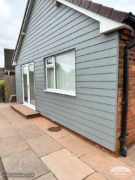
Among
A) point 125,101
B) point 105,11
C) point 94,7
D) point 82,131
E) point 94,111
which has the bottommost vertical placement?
point 82,131

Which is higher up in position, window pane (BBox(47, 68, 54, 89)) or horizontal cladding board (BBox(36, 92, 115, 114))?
window pane (BBox(47, 68, 54, 89))

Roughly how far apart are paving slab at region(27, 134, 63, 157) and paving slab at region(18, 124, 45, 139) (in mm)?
269

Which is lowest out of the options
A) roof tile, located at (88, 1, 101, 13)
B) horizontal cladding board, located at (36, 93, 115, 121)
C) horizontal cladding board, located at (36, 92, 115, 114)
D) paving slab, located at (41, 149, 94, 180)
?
paving slab, located at (41, 149, 94, 180)

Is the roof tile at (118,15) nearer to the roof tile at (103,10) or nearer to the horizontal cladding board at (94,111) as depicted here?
the roof tile at (103,10)

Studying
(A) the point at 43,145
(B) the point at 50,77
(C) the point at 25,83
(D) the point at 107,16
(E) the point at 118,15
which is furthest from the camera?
(C) the point at 25,83

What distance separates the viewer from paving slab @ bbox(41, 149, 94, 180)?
7.26 ft

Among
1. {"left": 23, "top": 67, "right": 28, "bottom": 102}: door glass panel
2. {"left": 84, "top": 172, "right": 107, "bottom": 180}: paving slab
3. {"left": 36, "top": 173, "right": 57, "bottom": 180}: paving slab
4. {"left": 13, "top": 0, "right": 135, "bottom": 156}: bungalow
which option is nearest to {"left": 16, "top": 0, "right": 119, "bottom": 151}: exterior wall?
{"left": 13, "top": 0, "right": 135, "bottom": 156}: bungalow

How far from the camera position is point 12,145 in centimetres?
331

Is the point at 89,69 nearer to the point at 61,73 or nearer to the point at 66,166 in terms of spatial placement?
the point at 61,73

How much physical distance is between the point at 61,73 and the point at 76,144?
2224mm

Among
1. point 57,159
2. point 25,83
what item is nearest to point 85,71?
point 57,159

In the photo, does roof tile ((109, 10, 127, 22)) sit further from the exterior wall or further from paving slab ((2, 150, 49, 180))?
paving slab ((2, 150, 49, 180))

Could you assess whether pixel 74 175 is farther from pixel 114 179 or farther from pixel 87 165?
pixel 114 179

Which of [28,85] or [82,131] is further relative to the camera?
[28,85]
